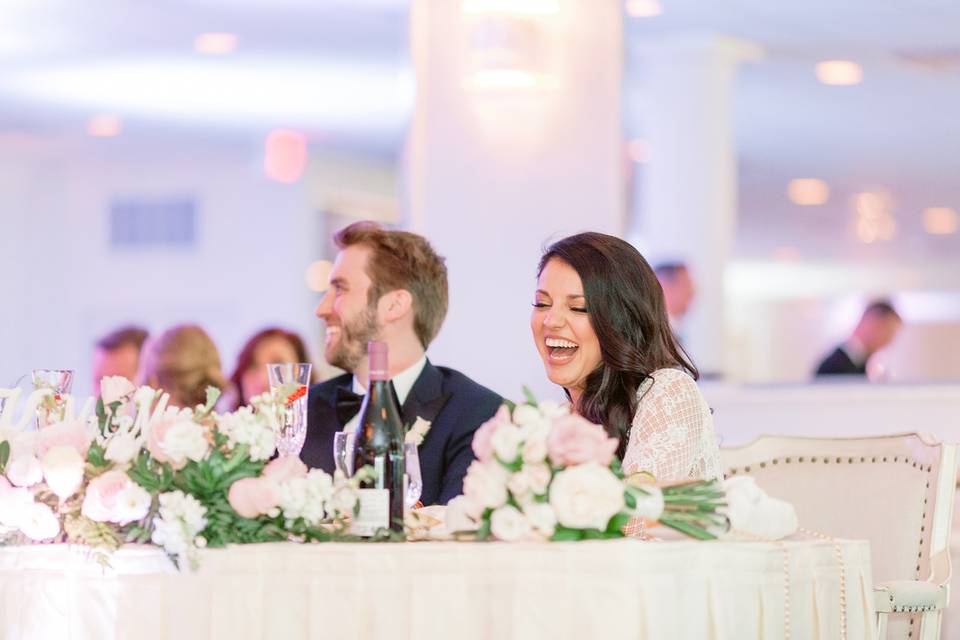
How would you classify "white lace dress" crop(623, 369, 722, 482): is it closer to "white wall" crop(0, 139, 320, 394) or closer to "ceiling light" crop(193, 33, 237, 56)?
"ceiling light" crop(193, 33, 237, 56)

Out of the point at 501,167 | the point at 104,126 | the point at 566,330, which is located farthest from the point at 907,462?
the point at 104,126

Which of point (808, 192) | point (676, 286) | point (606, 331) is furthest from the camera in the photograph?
point (808, 192)

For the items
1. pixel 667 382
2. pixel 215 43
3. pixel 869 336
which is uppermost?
pixel 215 43

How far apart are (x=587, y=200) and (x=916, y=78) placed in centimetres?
365

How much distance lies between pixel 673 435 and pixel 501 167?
2.96 m

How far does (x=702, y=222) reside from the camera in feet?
24.3

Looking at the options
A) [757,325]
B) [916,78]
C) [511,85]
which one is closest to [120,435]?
[511,85]

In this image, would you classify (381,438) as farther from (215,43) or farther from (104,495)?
(215,43)

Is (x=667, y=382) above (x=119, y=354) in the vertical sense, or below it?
below

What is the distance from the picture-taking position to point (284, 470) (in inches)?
83.5

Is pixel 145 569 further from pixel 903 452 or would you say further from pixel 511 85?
pixel 511 85

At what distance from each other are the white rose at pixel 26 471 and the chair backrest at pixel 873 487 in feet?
5.27

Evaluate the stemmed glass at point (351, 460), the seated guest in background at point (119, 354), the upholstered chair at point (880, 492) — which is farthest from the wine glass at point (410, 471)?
the seated guest in background at point (119, 354)

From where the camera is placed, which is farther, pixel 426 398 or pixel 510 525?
pixel 426 398
